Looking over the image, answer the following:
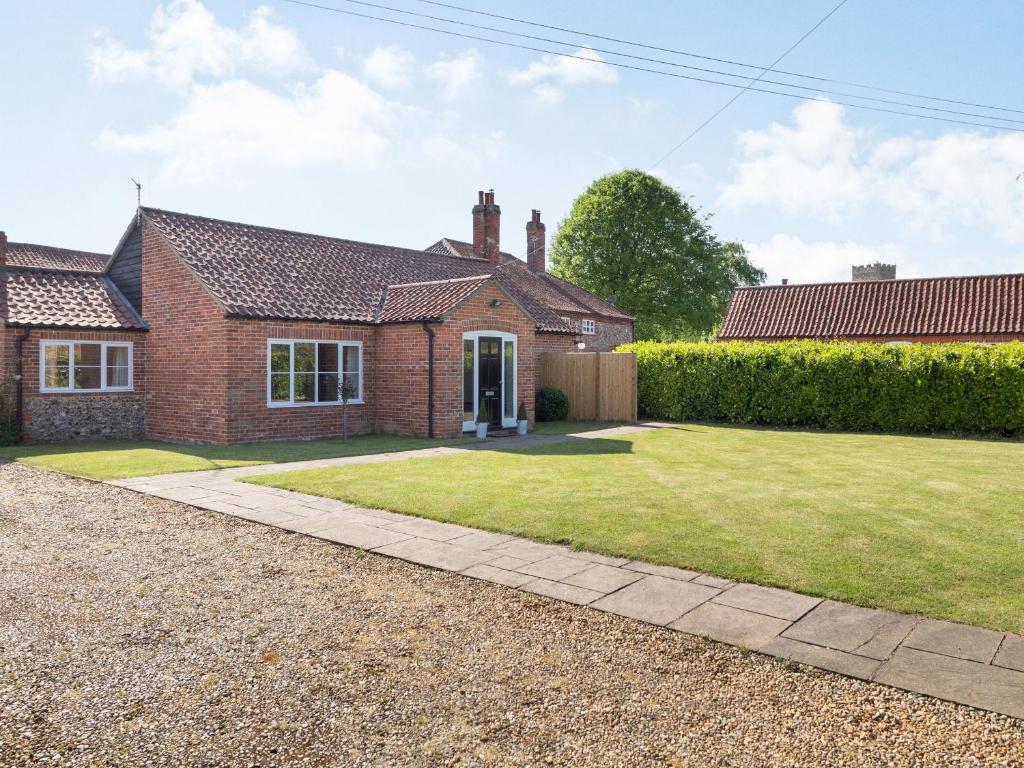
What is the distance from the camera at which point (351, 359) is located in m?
18.2

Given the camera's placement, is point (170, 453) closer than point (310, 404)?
Yes

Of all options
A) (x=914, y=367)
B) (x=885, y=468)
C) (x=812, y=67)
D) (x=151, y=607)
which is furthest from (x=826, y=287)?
(x=151, y=607)

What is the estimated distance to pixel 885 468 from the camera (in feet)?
40.5

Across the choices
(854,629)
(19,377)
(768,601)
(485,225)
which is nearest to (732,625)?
(768,601)

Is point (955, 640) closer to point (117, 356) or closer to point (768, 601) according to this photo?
point (768, 601)

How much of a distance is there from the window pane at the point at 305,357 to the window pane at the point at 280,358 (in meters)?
0.19

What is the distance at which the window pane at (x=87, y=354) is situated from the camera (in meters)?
17.4

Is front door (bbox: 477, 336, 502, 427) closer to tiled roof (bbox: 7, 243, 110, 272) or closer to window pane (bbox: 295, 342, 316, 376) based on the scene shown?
window pane (bbox: 295, 342, 316, 376)

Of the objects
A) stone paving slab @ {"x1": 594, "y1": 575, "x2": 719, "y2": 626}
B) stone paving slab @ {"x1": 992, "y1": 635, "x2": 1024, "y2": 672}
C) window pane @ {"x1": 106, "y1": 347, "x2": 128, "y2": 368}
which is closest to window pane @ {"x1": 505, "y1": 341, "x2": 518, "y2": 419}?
window pane @ {"x1": 106, "y1": 347, "x2": 128, "y2": 368}

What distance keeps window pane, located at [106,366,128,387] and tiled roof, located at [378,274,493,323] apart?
638cm

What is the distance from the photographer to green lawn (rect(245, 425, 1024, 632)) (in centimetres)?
588

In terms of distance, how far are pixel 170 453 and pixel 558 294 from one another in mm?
26136

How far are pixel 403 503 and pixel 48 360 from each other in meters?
12.4

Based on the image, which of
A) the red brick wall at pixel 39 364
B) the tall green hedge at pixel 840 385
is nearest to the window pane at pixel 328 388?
the red brick wall at pixel 39 364
